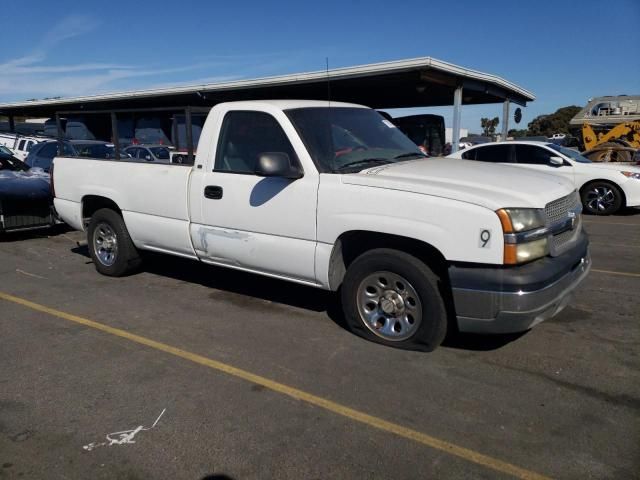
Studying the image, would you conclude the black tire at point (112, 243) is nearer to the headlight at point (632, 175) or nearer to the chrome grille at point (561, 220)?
the chrome grille at point (561, 220)

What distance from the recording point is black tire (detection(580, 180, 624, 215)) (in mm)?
11711

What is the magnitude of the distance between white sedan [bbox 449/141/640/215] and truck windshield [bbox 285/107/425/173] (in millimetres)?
6984

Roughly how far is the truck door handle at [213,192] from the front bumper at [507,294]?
2.31 metres

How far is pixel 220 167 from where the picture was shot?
516 cm

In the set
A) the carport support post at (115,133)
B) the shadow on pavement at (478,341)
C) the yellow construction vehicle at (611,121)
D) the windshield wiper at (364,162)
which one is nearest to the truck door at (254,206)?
the windshield wiper at (364,162)

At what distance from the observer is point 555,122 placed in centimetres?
Result: 7225

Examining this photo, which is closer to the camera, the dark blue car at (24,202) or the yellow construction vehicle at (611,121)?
the dark blue car at (24,202)

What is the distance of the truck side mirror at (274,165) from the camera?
4.36m

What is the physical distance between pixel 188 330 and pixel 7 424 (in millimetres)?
1729

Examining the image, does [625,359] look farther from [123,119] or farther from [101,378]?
[123,119]

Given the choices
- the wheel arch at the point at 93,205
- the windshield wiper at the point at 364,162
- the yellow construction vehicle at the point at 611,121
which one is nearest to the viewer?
the windshield wiper at the point at 364,162

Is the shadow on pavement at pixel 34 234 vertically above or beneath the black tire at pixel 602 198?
beneath

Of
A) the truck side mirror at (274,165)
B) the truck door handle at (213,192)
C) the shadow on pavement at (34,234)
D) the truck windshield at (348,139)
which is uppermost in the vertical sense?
the truck windshield at (348,139)

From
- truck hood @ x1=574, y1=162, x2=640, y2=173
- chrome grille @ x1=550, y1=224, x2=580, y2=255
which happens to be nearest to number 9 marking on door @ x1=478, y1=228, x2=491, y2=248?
chrome grille @ x1=550, y1=224, x2=580, y2=255
